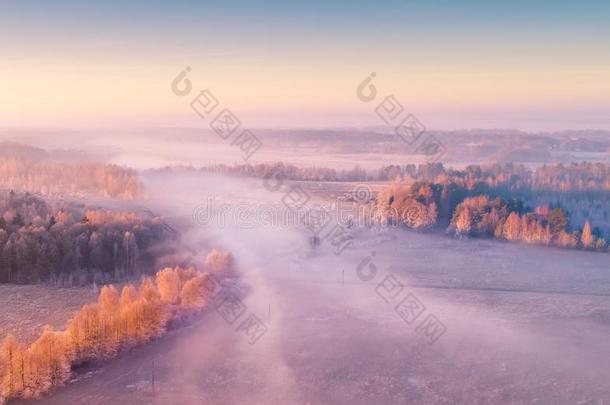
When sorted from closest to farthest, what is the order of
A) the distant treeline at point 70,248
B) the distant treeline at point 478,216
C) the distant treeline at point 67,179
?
the distant treeline at point 70,248, the distant treeline at point 478,216, the distant treeline at point 67,179

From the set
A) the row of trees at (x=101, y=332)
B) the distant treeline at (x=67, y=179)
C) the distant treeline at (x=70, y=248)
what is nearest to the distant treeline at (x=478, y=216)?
the distant treeline at (x=70, y=248)

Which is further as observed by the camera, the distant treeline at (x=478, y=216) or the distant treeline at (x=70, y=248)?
the distant treeline at (x=478, y=216)

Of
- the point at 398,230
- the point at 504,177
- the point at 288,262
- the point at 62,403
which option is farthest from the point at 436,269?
the point at 504,177

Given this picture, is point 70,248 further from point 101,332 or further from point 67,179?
point 67,179

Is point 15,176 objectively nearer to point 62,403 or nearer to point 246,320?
point 246,320

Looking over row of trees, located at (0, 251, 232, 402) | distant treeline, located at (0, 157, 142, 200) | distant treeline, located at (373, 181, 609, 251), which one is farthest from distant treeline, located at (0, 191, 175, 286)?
distant treeline, located at (373, 181, 609, 251)

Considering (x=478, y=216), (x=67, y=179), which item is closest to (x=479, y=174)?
(x=478, y=216)

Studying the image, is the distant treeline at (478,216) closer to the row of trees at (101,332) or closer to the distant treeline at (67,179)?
the distant treeline at (67,179)
